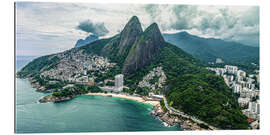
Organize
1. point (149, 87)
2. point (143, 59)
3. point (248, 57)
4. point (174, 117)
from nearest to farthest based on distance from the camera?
point (174, 117)
point (248, 57)
point (149, 87)
point (143, 59)

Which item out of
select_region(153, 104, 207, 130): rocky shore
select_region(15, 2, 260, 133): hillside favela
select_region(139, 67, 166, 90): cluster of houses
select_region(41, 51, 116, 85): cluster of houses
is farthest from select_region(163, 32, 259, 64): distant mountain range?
select_region(41, 51, 116, 85): cluster of houses

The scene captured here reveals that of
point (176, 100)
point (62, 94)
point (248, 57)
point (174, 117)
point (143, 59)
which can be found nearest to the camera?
point (174, 117)

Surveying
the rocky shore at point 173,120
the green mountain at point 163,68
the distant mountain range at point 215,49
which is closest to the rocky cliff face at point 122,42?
the green mountain at point 163,68

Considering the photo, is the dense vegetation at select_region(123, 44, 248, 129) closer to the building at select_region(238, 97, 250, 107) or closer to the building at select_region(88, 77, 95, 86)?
the building at select_region(238, 97, 250, 107)

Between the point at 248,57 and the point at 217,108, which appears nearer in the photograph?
the point at 217,108

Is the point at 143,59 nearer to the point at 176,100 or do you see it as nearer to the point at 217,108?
the point at 176,100

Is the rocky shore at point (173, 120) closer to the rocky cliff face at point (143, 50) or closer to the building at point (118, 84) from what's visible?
the building at point (118, 84)
